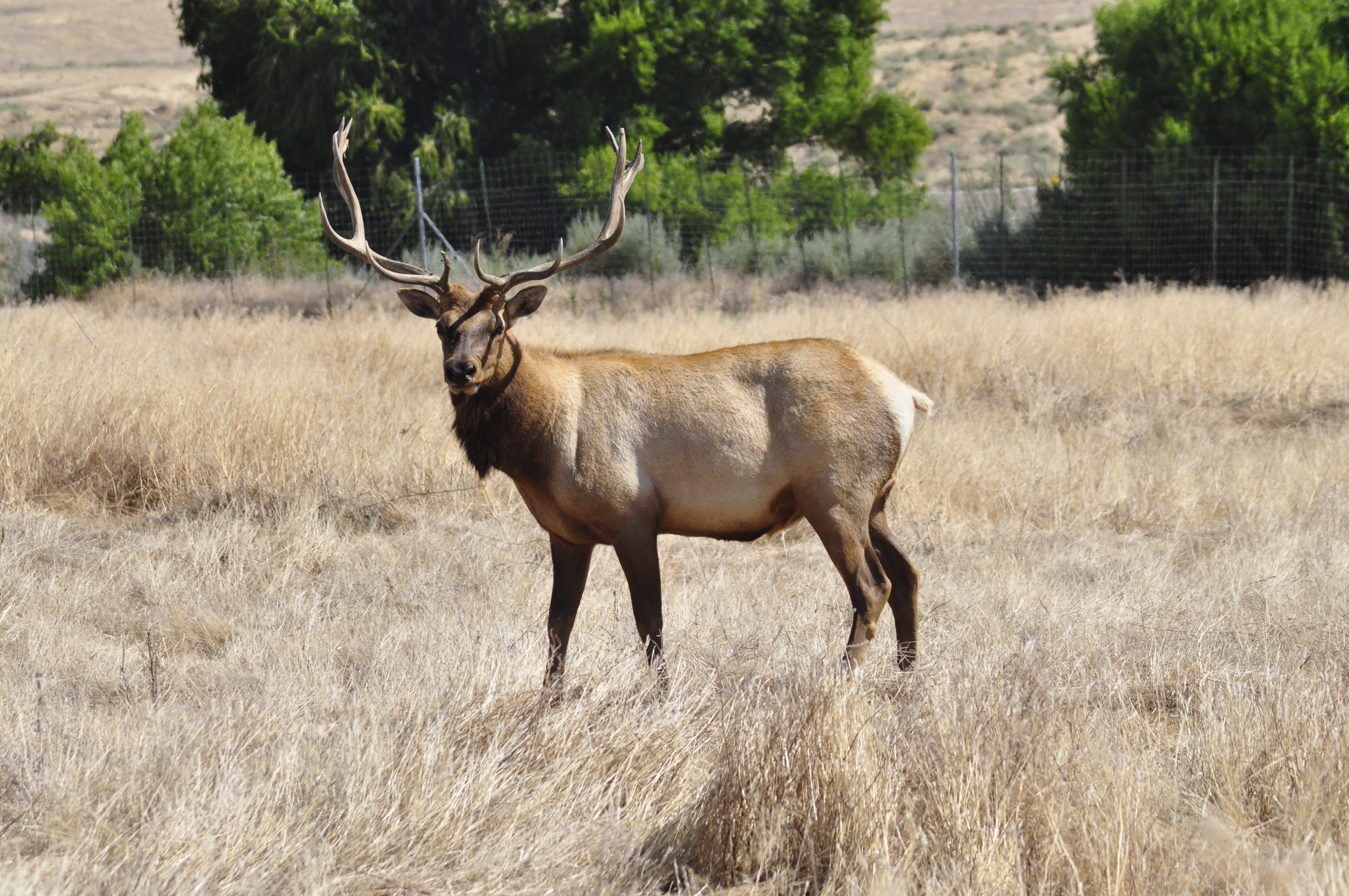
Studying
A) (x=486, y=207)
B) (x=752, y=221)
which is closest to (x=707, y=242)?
(x=752, y=221)

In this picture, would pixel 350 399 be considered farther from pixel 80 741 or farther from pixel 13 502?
pixel 80 741

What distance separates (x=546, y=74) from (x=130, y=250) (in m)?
9.47

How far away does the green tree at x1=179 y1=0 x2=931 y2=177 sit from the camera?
949 inches

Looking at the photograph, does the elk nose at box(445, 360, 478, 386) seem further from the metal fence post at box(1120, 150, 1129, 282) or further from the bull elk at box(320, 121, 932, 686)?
the metal fence post at box(1120, 150, 1129, 282)

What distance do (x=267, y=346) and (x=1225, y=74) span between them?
13853 mm

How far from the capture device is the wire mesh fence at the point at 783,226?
17.3 m

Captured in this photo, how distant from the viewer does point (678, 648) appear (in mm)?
5297

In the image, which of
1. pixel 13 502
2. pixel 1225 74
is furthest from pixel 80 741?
pixel 1225 74

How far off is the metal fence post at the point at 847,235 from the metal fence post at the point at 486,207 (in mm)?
5246

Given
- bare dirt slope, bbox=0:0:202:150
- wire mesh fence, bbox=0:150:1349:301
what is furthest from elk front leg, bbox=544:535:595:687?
bare dirt slope, bbox=0:0:202:150

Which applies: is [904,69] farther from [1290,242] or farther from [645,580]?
[645,580]

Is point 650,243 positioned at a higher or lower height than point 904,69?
lower

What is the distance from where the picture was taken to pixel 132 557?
6867 millimetres

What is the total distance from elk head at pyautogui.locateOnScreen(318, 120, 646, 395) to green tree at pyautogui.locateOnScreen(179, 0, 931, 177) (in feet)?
62.3
